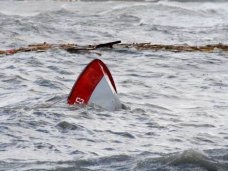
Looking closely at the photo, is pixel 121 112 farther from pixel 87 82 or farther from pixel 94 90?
pixel 87 82

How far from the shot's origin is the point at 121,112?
13.9m

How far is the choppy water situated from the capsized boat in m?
0.28

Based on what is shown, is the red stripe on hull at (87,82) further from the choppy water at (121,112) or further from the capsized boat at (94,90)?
the choppy water at (121,112)

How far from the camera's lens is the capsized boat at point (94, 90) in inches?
547

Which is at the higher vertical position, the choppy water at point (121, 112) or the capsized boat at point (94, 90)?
the capsized boat at point (94, 90)

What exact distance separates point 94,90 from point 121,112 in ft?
2.43

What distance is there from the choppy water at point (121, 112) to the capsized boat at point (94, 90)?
276 mm

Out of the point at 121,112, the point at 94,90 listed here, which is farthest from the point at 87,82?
the point at 121,112

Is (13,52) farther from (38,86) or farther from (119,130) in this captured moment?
(119,130)

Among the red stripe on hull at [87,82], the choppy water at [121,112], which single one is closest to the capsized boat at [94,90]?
the red stripe on hull at [87,82]

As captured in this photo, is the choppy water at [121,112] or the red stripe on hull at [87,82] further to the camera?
the red stripe on hull at [87,82]

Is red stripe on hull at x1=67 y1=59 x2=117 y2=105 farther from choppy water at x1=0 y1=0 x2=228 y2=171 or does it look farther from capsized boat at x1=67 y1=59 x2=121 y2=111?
choppy water at x1=0 y1=0 x2=228 y2=171

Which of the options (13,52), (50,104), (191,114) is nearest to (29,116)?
(50,104)

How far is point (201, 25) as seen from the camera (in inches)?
1419
